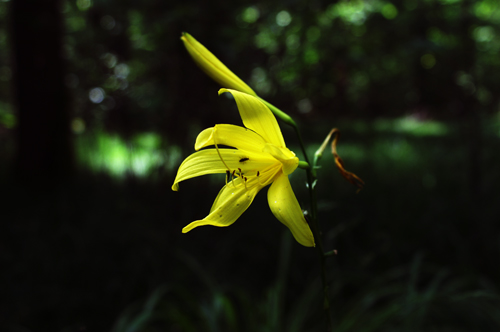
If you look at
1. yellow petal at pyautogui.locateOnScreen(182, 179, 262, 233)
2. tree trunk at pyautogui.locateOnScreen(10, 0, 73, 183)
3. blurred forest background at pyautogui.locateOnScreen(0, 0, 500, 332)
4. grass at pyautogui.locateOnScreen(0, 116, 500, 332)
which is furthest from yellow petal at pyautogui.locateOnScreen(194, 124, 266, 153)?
tree trunk at pyautogui.locateOnScreen(10, 0, 73, 183)

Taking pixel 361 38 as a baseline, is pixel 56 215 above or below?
below

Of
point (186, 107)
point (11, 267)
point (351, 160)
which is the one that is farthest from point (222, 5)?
point (11, 267)

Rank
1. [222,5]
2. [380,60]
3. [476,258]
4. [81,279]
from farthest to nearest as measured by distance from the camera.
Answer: [380,60], [222,5], [476,258], [81,279]

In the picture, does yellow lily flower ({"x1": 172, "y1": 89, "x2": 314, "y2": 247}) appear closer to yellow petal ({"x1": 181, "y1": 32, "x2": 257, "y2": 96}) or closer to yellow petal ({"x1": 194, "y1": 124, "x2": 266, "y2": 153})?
yellow petal ({"x1": 194, "y1": 124, "x2": 266, "y2": 153})

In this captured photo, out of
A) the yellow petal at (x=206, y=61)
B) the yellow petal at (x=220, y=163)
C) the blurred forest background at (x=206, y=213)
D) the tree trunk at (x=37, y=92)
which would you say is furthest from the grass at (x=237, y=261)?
the yellow petal at (x=206, y=61)

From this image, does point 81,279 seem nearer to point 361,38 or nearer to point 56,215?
point 56,215

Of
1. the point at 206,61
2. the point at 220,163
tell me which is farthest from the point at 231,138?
the point at 206,61

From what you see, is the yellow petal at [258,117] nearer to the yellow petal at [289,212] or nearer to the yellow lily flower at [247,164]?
the yellow lily flower at [247,164]
